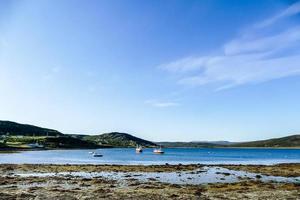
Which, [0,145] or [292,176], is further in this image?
[0,145]

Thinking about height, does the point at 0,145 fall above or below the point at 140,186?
above

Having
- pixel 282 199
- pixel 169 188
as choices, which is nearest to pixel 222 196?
pixel 282 199

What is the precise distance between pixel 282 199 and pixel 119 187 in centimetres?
1628

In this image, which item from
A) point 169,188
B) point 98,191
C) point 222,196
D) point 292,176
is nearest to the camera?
point 222,196

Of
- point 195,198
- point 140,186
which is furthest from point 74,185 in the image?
point 195,198

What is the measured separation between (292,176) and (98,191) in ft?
107

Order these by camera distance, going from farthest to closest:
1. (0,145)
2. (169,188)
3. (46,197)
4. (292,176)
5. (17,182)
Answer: (0,145) < (292,176) < (17,182) < (169,188) < (46,197)

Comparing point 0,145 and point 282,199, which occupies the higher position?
point 0,145

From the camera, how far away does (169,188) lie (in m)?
40.9

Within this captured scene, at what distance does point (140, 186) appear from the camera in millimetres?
42656

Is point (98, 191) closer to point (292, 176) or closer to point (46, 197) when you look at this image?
point (46, 197)

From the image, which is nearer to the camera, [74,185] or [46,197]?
[46,197]

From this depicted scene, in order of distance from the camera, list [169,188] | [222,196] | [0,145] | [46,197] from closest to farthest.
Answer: [46,197]
[222,196]
[169,188]
[0,145]

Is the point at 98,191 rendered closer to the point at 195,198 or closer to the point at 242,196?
the point at 195,198
